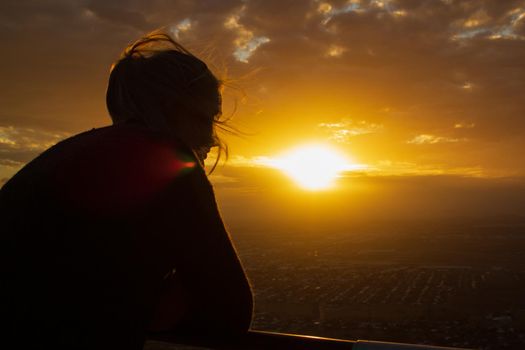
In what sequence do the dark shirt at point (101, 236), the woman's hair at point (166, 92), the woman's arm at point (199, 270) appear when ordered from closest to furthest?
the dark shirt at point (101, 236), the woman's arm at point (199, 270), the woman's hair at point (166, 92)

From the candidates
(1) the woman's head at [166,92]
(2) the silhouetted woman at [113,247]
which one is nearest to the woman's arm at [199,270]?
(2) the silhouetted woman at [113,247]

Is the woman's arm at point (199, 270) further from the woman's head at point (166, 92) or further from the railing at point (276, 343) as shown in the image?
the woman's head at point (166, 92)

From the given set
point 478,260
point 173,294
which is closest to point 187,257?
point 173,294

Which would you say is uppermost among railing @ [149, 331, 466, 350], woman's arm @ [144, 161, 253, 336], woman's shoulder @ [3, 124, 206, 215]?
woman's shoulder @ [3, 124, 206, 215]

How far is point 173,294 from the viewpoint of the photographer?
4.43ft

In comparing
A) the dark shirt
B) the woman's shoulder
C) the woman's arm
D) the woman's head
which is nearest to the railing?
the woman's arm

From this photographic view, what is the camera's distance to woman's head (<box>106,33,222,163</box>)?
1.53 m

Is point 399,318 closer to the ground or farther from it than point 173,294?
closer to the ground

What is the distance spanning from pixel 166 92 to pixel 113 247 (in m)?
0.65

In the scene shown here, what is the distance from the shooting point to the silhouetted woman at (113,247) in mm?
1085

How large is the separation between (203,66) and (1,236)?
0.89m

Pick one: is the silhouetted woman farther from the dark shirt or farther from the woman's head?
the woman's head

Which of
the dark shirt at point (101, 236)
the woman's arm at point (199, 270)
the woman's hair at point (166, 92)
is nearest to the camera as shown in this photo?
the dark shirt at point (101, 236)

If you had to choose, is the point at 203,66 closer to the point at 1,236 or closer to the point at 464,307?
the point at 1,236
